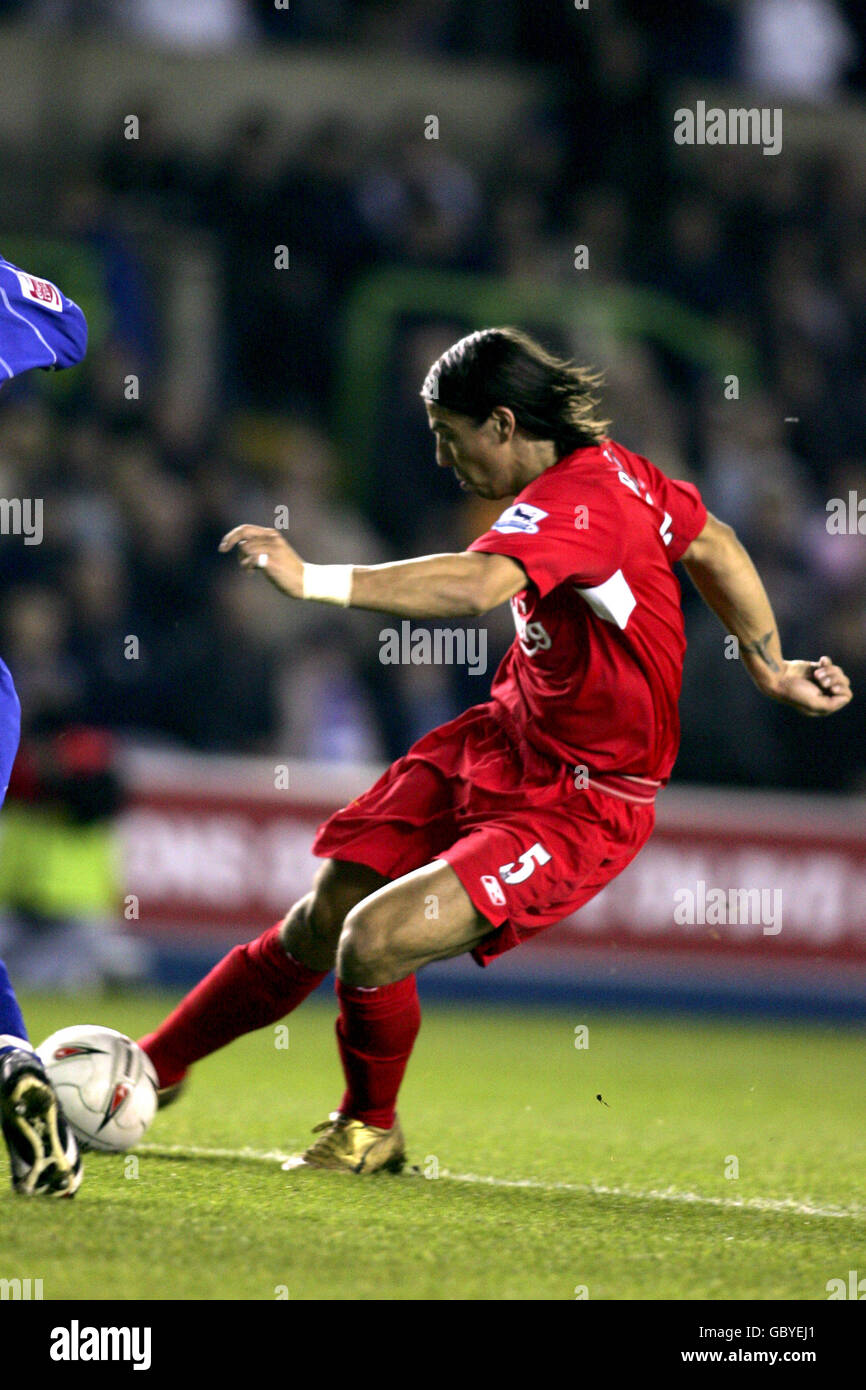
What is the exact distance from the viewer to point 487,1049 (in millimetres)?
7926

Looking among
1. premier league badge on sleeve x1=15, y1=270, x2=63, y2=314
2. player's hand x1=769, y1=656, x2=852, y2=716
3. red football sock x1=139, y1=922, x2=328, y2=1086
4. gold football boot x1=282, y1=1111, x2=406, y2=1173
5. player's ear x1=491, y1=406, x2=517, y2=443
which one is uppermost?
premier league badge on sleeve x1=15, y1=270, x2=63, y2=314

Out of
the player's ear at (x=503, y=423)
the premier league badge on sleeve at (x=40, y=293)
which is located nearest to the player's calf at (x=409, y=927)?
the player's ear at (x=503, y=423)

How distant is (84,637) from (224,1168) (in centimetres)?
508

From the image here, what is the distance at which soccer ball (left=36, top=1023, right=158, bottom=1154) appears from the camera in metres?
4.66

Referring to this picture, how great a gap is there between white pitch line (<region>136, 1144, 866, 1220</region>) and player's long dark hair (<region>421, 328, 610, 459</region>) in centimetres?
172

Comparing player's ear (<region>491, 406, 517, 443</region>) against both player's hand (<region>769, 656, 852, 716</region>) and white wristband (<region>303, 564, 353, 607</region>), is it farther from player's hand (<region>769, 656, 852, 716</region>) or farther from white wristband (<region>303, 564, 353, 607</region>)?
player's hand (<region>769, 656, 852, 716</region>)

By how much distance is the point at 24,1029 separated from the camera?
4090mm

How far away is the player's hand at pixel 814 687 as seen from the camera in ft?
16.1

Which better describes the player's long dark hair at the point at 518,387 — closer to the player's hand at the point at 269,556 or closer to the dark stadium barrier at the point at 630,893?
the player's hand at the point at 269,556

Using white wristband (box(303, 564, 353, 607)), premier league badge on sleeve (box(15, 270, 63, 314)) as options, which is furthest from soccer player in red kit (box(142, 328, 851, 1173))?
premier league badge on sleeve (box(15, 270, 63, 314))

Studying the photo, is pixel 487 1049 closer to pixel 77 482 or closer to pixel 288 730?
pixel 288 730

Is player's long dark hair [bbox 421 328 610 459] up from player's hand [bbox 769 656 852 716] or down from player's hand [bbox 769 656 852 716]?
up

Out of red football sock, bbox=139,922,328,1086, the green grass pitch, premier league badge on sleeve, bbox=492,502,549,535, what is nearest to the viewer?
the green grass pitch
